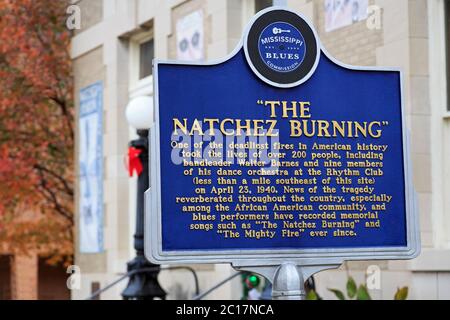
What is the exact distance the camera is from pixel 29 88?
1750 centimetres

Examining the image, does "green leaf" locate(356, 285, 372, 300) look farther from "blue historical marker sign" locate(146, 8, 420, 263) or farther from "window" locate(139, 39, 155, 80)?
"window" locate(139, 39, 155, 80)

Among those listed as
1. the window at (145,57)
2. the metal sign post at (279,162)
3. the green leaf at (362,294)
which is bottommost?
the green leaf at (362,294)

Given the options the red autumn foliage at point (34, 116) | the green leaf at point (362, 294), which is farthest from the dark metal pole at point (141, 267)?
the red autumn foliage at point (34, 116)

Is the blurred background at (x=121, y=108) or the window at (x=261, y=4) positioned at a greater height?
the window at (x=261, y=4)

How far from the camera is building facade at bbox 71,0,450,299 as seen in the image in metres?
9.77

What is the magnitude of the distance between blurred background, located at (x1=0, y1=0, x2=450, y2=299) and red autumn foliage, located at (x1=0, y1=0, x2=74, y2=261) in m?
0.02

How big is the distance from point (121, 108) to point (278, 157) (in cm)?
908

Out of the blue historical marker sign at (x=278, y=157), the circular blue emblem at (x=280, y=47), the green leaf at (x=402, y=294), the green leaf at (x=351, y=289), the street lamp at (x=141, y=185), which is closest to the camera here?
the blue historical marker sign at (x=278, y=157)

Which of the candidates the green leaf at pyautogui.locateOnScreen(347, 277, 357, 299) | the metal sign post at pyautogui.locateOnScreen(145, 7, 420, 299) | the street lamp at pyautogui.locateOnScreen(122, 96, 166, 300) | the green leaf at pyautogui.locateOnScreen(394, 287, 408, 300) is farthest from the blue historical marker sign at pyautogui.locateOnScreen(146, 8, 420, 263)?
the street lamp at pyautogui.locateOnScreen(122, 96, 166, 300)

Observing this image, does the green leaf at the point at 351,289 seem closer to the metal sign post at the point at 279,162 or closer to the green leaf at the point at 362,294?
the green leaf at the point at 362,294

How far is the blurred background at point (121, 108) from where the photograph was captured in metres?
9.82

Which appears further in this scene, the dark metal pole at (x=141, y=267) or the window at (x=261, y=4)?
the window at (x=261, y=4)
